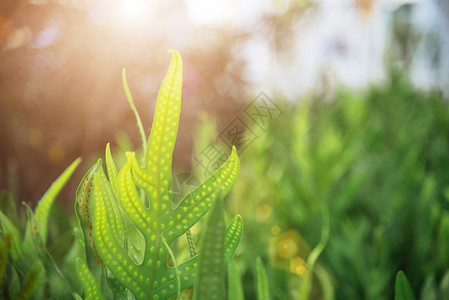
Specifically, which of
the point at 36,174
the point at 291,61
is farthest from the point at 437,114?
the point at 291,61

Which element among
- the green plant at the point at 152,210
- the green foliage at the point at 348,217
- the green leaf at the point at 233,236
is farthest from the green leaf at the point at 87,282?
the green foliage at the point at 348,217

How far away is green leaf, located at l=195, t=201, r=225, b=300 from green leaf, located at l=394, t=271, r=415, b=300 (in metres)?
0.19

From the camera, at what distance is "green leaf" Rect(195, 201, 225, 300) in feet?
0.86

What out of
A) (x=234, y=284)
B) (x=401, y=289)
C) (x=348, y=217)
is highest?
(x=234, y=284)

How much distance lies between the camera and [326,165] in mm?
1117

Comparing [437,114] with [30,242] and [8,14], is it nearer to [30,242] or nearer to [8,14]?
[8,14]

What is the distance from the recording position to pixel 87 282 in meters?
0.32

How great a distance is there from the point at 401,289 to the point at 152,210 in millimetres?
240

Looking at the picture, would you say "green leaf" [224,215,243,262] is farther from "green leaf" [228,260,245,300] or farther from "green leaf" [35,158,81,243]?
"green leaf" [35,158,81,243]

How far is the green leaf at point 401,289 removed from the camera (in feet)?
1.26

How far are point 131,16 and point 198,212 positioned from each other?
1.48m

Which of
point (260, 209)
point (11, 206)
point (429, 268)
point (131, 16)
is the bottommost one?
point (429, 268)


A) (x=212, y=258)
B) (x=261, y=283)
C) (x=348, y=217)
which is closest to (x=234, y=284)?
(x=261, y=283)

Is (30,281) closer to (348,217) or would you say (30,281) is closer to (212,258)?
(212,258)
